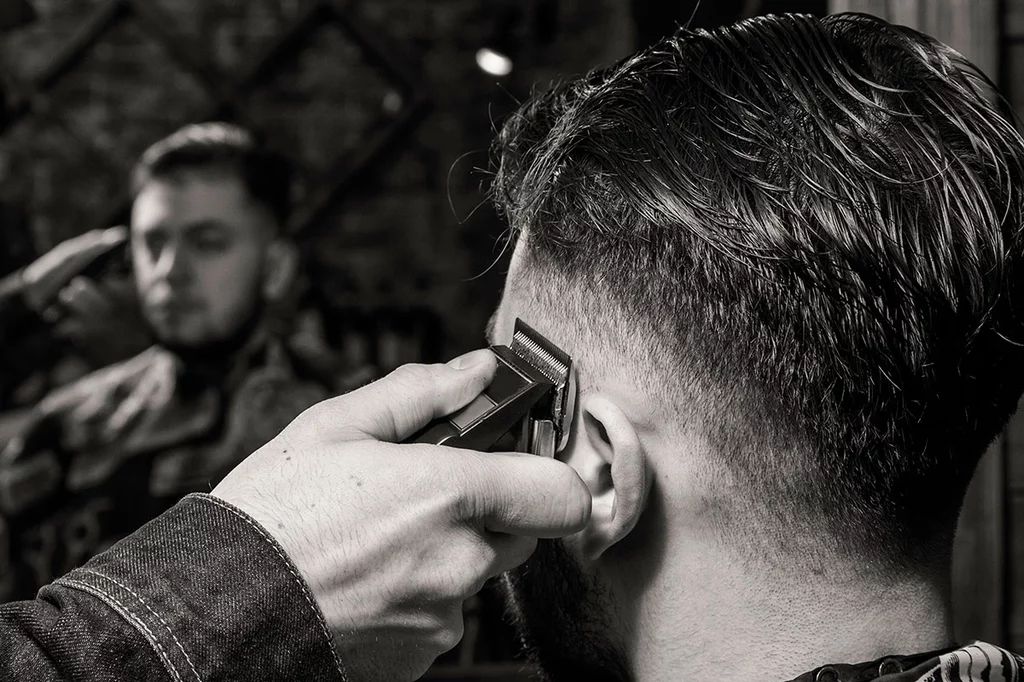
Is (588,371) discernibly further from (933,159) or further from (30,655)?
(30,655)

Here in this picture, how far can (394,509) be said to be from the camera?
771 mm

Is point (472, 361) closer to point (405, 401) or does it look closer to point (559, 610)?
point (405, 401)

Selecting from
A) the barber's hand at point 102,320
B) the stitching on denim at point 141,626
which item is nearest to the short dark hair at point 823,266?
the stitching on denim at point 141,626

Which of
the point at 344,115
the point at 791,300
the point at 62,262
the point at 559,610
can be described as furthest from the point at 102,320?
the point at 791,300

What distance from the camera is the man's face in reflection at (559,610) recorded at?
0.95m

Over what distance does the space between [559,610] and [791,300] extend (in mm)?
407

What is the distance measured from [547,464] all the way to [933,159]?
16.7 inches

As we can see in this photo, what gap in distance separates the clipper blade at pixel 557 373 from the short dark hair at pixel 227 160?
139cm

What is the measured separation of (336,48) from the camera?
2176 mm

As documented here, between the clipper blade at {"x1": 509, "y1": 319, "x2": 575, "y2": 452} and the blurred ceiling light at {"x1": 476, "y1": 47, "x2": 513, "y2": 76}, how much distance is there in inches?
53.8

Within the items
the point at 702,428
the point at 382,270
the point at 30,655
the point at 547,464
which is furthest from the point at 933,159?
the point at 382,270

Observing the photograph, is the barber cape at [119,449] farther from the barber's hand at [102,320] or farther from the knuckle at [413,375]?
the knuckle at [413,375]

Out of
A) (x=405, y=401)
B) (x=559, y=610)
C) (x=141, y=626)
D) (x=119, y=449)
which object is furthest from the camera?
(x=119, y=449)

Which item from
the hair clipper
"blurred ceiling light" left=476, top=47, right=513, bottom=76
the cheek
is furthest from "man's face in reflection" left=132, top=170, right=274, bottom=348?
the hair clipper
